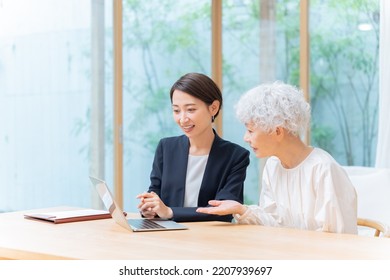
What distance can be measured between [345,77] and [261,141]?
2689 mm

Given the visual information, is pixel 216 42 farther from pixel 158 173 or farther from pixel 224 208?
pixel 224 208

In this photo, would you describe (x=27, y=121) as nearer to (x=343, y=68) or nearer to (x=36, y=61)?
(x=36, y=61)

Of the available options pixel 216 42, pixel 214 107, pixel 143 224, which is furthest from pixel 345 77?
pixel 143 224

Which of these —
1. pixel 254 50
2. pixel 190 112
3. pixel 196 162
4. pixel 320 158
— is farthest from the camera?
pixel 254 50

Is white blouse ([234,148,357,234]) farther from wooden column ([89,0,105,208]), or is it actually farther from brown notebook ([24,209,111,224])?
wooden column ([89,0,105,208])

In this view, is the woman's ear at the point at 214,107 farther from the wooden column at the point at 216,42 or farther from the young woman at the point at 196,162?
the wooden column at the point at 216,42

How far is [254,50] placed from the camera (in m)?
5.13

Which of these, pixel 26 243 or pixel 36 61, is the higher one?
pixel 36 61

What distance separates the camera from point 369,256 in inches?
68.3

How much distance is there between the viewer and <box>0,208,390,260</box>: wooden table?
69.2 inches

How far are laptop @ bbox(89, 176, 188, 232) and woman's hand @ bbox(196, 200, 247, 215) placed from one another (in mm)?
107

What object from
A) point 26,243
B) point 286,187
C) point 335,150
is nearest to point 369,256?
point 286,187

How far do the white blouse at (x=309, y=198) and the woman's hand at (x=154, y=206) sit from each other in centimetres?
27
